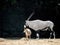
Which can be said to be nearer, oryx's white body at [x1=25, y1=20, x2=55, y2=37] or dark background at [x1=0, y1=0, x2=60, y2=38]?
oryx's white body at [x1=25, y1=20, x2=55, y2=37]

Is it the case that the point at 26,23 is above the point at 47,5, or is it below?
below

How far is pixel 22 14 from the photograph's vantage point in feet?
48.8

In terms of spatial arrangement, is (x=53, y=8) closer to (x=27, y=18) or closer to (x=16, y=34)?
(x=27, y=18)

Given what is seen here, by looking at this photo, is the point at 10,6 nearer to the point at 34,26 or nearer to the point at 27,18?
the point at 27,18

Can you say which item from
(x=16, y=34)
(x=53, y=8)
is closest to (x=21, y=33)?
(x=16, y=34)

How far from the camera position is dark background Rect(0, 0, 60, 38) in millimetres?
14797

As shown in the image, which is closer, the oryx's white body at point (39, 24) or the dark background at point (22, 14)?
the oryx's white body at point (39, 24)

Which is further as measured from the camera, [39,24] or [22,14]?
[22,14]

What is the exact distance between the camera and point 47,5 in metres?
14.8

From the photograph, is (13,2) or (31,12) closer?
(13,2)

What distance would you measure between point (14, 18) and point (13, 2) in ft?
4.04

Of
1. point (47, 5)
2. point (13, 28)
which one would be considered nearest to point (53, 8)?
point (47, 5)

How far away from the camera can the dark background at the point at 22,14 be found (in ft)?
48.5

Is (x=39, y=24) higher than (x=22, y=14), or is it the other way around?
(x=22, y=14)
